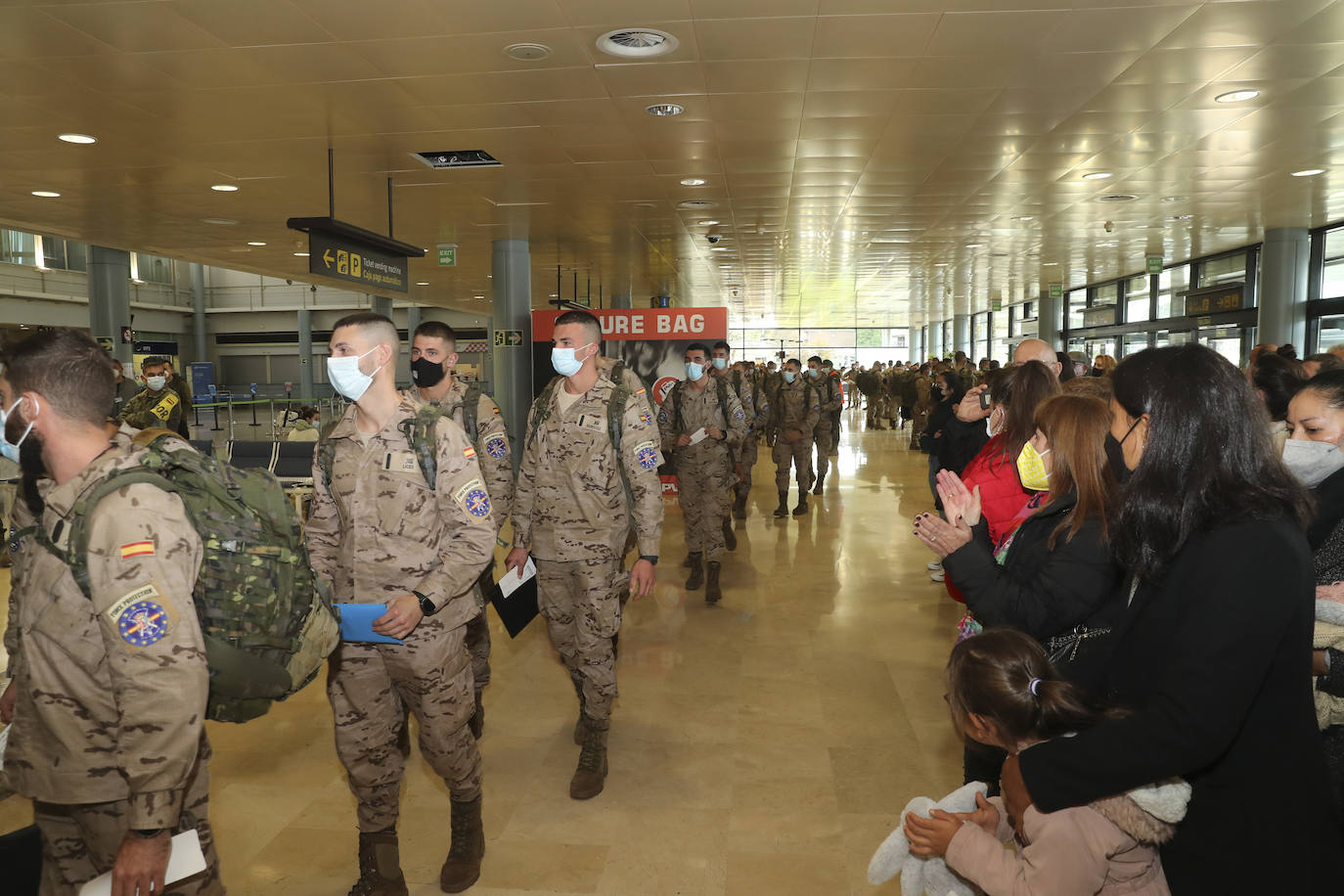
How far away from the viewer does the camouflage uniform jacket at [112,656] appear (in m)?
1.66

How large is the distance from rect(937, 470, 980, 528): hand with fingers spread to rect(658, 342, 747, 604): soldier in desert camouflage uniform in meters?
4.03

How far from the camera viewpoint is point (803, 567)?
23.9ft

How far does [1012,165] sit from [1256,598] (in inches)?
299

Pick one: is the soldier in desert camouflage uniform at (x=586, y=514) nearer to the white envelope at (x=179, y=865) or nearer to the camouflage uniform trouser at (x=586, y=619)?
the camouflage uniform trouser at (x=586, y=619)

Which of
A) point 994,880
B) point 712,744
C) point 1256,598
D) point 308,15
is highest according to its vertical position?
point 308,15

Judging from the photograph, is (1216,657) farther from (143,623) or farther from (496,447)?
(496,447)

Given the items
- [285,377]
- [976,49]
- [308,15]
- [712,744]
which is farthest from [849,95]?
[285,377]

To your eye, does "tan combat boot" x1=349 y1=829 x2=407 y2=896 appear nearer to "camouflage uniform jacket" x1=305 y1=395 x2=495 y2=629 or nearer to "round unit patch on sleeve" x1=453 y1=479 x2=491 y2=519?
"camouflage uniform jacket" x1=305 y1=395 x2=495 y2=629

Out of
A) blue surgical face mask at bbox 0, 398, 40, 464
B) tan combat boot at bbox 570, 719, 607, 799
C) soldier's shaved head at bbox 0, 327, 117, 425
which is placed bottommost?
tan combat boot at bbox 570, 719, 607, 799

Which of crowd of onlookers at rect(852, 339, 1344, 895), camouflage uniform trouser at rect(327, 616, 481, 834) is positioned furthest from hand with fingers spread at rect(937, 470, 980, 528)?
camouflage uniform trouser at rect(327, 616, 481, 834)

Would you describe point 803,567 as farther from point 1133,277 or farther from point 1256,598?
point 1133,277

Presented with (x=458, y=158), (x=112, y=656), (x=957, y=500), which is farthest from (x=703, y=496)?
(x=112, y=656)

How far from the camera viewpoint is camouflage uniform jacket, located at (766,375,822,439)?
33.1 ft

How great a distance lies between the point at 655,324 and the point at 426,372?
206 inches
